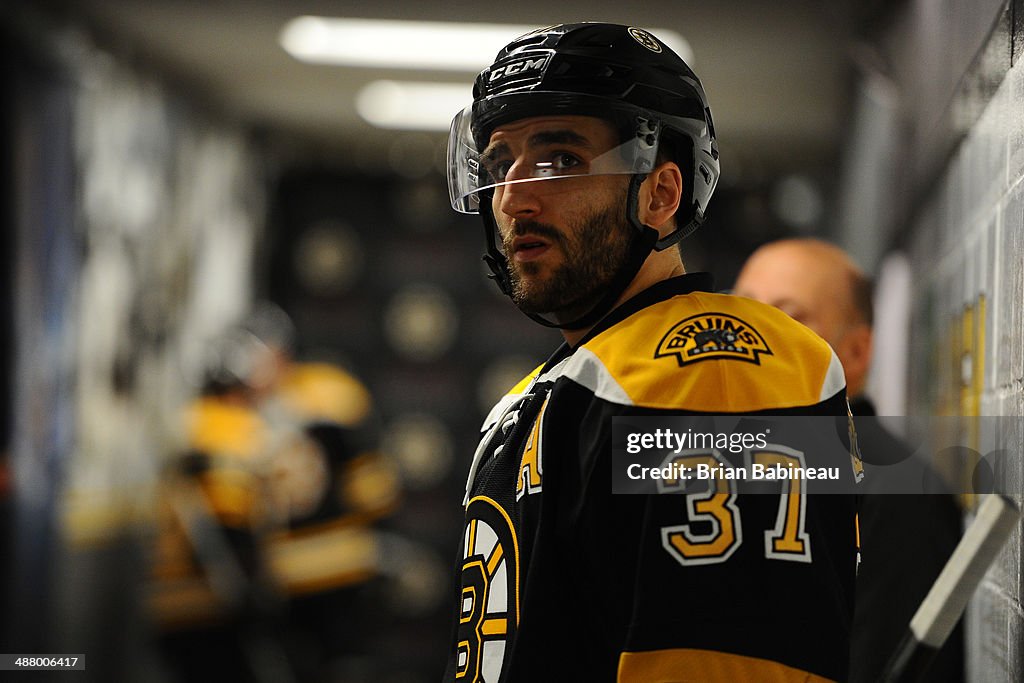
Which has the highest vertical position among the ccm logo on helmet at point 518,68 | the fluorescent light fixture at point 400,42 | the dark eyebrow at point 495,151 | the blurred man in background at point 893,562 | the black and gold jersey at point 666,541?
the fluorescent light fixture at point 400,42

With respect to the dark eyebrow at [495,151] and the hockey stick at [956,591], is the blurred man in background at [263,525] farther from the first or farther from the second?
the hockey stick at [956,591]

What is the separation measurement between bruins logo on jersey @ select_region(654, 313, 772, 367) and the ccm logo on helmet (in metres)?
0.37

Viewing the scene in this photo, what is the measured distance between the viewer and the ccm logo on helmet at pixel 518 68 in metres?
1.36

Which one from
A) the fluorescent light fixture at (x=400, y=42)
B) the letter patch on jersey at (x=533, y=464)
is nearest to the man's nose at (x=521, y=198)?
the letter patch on jersey at (x=533, y=464)

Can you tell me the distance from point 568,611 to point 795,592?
22 cm

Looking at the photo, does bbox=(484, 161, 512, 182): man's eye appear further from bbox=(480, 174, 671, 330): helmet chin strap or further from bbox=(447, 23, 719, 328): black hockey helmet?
bbox=(480, 174, 671, 330): helmet chin strap

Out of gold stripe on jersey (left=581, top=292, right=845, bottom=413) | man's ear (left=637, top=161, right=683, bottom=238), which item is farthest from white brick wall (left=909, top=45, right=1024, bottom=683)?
man's ear (left=637, top=161, right=683, bottom=238)

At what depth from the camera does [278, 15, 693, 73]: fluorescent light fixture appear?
502 cm

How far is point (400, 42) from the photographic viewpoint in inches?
206

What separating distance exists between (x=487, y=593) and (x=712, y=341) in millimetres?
366

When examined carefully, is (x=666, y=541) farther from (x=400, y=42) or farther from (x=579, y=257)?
(x=400, y=42)

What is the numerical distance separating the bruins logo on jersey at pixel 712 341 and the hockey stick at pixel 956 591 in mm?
275

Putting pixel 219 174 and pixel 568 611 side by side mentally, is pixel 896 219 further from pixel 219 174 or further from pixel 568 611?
pixel 219 174

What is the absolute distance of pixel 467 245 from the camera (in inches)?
303
